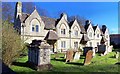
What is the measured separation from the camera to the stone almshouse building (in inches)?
1420

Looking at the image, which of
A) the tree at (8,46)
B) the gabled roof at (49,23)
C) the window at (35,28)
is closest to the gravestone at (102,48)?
the gabled roof at (49,23)

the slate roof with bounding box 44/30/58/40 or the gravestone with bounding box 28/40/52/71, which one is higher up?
the slate roof with bounding box 44/30/58/40

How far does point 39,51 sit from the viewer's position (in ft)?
59.8

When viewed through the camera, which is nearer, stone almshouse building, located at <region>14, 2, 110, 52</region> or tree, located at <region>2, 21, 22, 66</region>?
tree, located at <region>2, 21, 22, 66</region>

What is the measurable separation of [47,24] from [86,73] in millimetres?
24849

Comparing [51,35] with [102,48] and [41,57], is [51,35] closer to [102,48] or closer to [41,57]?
[102,48]

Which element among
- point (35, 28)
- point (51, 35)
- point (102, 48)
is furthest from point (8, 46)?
point (102, 48)

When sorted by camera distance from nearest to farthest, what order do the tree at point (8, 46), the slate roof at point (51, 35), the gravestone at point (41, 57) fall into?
the tree at point (8, 46), the gravestone at point (41, 57), the slate roof at point (51, 35)

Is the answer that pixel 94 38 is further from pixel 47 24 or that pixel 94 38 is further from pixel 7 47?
pixel 7 47

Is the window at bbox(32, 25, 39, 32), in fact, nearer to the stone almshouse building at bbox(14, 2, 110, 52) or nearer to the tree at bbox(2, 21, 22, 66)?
the stone almshouse building at bbox(14, 2, 110, 52)

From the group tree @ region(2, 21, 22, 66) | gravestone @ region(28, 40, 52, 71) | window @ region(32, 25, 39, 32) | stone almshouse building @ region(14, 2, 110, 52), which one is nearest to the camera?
tree @ region(2, 21, 22, 66)

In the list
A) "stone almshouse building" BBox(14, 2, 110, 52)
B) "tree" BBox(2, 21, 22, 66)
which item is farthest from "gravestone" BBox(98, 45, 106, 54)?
"tree" BBox(2, 21, 22, 66)

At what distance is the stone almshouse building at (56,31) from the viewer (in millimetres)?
36062

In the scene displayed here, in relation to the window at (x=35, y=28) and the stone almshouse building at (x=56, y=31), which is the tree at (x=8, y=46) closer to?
the stone almshouse building at (x=56, y=31)
